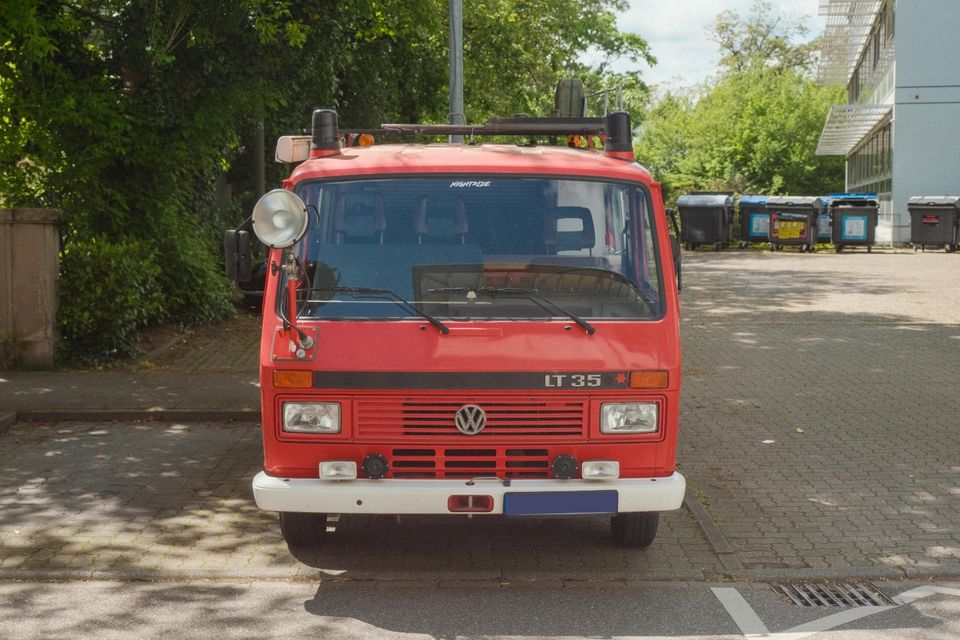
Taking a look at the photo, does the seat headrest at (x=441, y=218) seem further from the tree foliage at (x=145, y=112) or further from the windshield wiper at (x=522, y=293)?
the tree foliage at (x=145, y=112)

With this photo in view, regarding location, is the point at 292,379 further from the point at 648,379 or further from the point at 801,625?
the point at 801,625

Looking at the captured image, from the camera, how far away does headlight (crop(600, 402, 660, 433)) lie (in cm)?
600

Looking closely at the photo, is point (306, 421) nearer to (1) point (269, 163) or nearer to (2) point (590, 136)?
(2) point (590, 136)

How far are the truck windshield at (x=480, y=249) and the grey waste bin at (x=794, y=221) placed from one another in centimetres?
3373

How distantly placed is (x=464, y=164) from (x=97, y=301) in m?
8.10

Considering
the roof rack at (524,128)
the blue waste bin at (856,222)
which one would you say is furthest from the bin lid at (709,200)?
the roof rack at (524,128)

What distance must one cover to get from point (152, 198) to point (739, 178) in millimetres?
48996

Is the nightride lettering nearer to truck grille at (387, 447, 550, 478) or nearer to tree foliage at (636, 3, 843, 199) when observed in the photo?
truck grille at (387, 447, 550, 478)

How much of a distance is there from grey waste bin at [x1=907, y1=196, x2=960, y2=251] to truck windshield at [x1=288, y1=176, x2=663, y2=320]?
3328cm

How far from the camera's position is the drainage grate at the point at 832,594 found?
19.4 ft

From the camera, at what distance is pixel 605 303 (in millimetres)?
6238

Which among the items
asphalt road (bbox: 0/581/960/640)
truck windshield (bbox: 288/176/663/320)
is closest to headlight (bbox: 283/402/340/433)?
truck windshield (bbox: 288/176/663/320)

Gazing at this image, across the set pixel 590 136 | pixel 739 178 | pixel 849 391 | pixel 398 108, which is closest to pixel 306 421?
pixel 590 136

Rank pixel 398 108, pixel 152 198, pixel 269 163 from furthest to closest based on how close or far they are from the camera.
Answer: pixel 398 108
pixel 269 163
pixel 152 198
